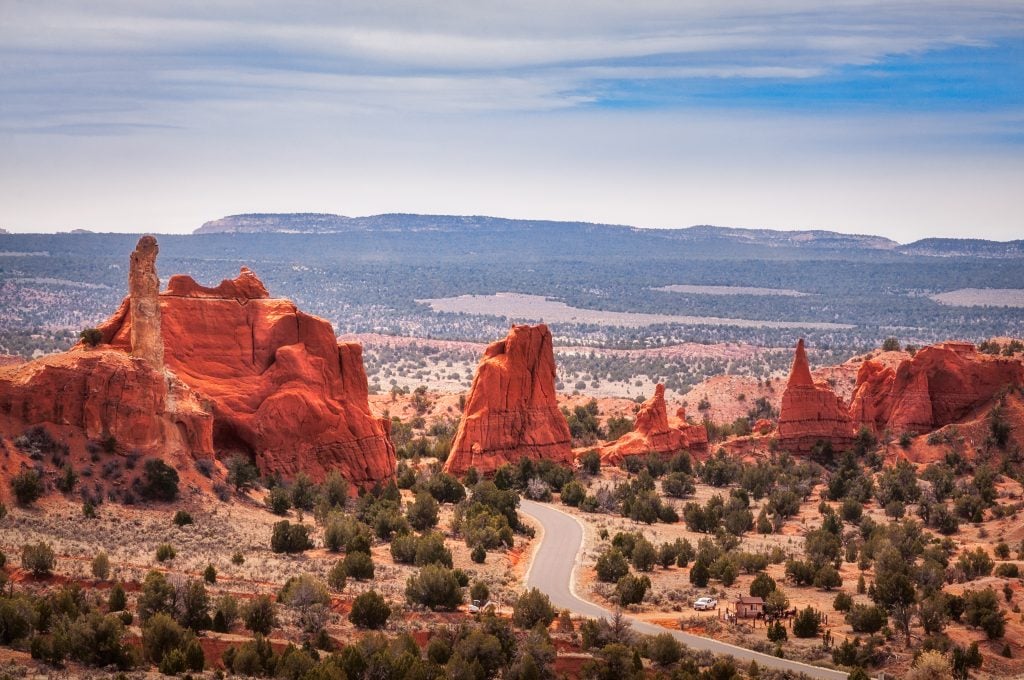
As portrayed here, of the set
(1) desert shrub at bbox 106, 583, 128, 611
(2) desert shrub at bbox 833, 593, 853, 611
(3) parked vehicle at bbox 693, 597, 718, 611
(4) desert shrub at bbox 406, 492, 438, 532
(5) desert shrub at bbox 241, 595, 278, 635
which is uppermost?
(1) desert shrub at bbox 106, 583, 128, 611

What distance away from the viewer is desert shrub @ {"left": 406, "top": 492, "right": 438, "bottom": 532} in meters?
60.2

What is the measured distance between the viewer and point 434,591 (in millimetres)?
47031

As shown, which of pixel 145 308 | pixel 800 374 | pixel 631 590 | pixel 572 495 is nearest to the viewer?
pixel 631 590

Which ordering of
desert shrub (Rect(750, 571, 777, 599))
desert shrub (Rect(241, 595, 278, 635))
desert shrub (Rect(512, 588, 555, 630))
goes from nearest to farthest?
desert shrub (Rect(241, 595, 278, 635)), desert shrub (Rect(512, 588, 555, 630)), desert shrub (Rect(750, 571, 777, 599))

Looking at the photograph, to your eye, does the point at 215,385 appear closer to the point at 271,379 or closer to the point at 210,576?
the point at 271,379

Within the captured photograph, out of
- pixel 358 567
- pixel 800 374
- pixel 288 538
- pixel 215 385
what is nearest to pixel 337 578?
pixel 358 567

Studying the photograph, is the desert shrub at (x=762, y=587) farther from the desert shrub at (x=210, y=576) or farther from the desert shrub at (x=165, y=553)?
the desert shrub at (x=165, y=553)

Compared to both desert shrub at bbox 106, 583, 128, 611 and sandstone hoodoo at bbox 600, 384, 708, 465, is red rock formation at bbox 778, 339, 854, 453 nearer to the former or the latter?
sandstone hoodoo at bbox 600, 384, 708, 465

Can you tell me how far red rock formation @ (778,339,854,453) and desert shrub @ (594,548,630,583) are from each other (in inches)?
1284

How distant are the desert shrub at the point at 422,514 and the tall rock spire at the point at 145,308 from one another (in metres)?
11.2

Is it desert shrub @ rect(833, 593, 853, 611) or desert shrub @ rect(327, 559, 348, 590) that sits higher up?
desert shrub @ rect(327, 559, 348, 590)

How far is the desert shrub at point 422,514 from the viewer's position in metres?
60.2

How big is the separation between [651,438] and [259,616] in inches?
1756

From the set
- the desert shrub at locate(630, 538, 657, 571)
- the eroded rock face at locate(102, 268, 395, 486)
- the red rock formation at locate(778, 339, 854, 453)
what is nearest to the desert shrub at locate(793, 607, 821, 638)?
the desert shrub at locate(630, 538, 657, 571)
